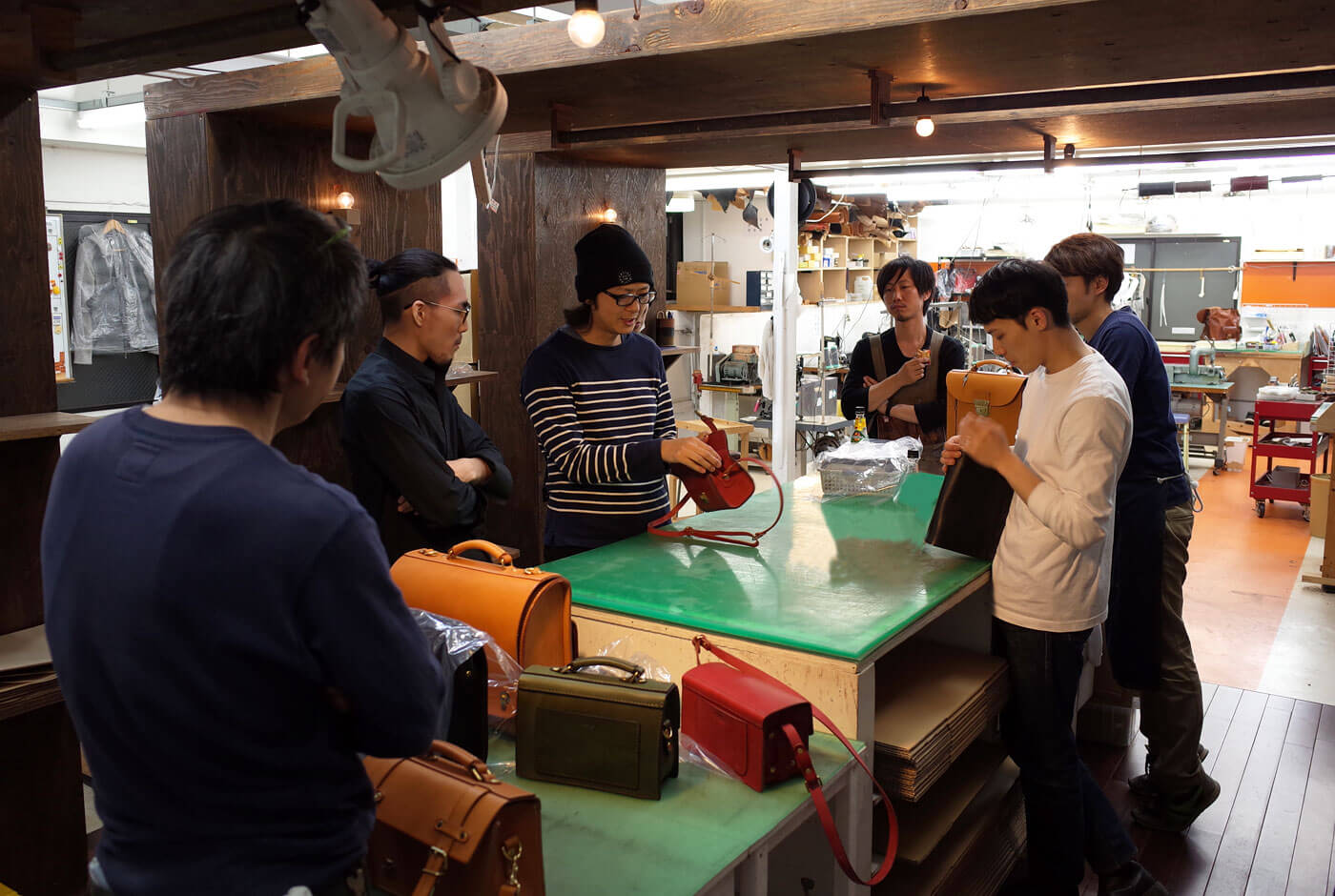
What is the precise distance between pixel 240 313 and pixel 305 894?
0.62 meters

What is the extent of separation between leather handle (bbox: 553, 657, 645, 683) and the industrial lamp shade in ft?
2.91

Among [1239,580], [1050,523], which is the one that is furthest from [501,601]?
[1239,580]

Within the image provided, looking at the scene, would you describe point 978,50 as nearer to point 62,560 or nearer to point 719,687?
point 719,687

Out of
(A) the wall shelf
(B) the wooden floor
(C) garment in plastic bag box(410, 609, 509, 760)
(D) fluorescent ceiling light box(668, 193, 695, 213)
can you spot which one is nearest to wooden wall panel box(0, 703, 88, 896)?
(A) the wall shelf

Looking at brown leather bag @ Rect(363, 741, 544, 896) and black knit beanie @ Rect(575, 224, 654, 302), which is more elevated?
black knit beanie @ Rect(575, 224, 654, 302)

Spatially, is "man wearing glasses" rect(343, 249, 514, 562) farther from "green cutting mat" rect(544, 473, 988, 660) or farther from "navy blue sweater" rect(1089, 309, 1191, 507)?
"navy blue sweater" rect(1089, 309, 1191, 507)

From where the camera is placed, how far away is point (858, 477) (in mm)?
3650

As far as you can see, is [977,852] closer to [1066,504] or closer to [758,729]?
[1066,504]

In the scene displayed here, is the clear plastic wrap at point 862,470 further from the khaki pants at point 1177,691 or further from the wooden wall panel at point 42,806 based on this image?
the wooden wall panel at point 42,806

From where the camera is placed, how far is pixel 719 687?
1.93 meters

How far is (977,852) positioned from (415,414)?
1985mm

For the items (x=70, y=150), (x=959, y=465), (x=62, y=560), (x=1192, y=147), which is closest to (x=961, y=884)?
(x=959, y=465)

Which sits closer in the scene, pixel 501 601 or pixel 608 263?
pixel 501 601

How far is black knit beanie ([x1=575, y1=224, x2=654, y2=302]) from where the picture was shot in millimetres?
2900
